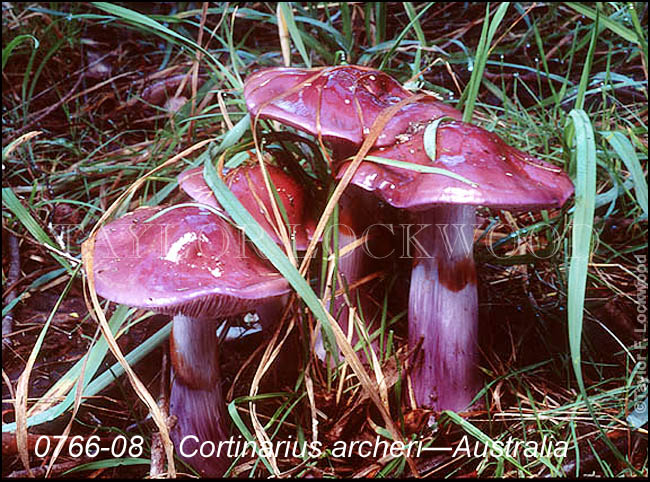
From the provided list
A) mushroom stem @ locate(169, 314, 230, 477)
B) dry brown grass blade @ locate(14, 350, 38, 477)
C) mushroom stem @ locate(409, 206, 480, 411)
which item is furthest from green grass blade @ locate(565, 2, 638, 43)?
dry brown grass blade @ locate(14, 350, 38, 477)

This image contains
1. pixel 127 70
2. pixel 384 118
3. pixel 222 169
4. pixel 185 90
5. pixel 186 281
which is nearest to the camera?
pixel 186 281

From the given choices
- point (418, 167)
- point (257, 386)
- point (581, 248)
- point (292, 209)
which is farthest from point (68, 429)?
point (581, 248)

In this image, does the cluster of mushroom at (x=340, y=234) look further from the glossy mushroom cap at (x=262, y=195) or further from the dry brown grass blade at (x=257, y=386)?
the dry brown grass blade at (x=257, y=386)

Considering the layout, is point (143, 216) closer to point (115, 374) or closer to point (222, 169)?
point (222, 169)

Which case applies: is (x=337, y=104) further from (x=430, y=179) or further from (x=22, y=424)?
(x=22, y=424)

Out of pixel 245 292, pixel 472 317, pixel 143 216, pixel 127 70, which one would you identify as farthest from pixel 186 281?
pixel 127 70

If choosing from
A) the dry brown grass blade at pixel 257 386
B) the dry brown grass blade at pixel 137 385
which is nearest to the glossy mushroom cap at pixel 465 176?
the dry brown grass blade at pixel 257 386
